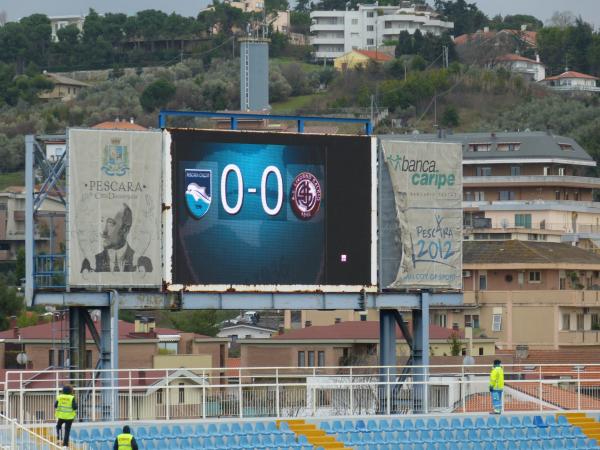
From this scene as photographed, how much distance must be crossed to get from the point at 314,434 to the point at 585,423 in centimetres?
716

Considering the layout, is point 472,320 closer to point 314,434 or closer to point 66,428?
point 314,434

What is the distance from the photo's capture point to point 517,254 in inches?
3580

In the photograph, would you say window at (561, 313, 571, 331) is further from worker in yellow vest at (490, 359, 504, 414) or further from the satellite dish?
worker in yellow vest at (490, 359, 504, 414)

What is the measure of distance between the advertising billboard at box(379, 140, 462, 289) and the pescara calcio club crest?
470 cm

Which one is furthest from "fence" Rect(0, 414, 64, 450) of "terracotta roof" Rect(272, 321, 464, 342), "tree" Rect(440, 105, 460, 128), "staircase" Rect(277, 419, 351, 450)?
"tree" Rect(440, 105, 460, 128)

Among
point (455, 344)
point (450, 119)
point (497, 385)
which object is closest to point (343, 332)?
point (455, 344)

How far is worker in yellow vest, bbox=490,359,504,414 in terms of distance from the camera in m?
44.7

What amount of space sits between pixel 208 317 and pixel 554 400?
55603 mm

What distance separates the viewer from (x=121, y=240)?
1802 inches

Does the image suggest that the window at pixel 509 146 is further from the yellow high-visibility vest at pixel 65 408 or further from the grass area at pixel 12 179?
the yellow high-visibility vest at pixel 65 408

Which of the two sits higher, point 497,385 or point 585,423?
point 497,385

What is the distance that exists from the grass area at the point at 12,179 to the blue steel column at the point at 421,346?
118 m

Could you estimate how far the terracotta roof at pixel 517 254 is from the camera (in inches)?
3551

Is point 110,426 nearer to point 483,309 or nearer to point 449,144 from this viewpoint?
point 449,144
